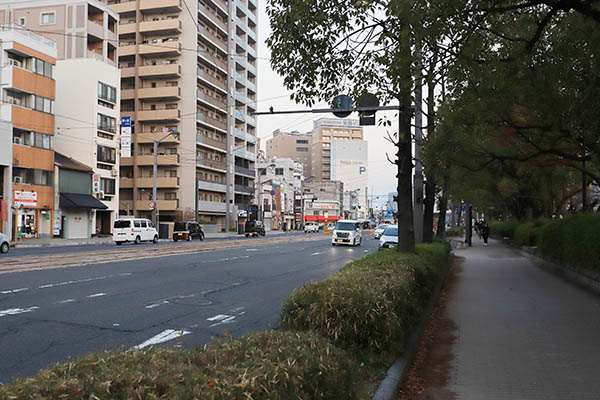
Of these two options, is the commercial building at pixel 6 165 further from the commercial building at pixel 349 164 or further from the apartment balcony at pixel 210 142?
the commercial building at pixel 349 164

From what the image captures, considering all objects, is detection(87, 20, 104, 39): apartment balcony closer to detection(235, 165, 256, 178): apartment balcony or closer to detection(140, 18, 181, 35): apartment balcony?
detection(140, 18, 181, 35): apartment balcony

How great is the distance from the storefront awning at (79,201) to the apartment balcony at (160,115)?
64.0 feet

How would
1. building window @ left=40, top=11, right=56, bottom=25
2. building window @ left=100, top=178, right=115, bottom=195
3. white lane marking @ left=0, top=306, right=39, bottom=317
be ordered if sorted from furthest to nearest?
building window @ left=40, top=11, right=56, bottom=25 < building window @ left=100, top=178, right=115, bottom=195 < white lane marking @ left=0, top=306, right=39, bottom=317

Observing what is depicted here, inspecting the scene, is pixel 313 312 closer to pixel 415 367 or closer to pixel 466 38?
pixel 415 367

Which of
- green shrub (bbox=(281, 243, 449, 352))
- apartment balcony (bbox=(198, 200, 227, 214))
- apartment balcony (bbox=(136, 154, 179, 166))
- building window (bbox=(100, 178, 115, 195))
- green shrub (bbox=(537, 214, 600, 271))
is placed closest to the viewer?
green shrub (bbox=(281, 243, 449, 352))

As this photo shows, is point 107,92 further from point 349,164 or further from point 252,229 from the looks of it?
point 349,164

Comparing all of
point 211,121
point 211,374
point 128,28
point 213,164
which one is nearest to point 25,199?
point 213,164

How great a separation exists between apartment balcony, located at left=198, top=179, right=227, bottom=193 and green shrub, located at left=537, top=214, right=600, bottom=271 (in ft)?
165

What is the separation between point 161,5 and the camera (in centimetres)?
6512

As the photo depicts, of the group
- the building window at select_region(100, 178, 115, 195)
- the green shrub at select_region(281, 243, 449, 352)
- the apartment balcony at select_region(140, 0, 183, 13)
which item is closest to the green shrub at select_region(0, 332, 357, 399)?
the green shrub at select_region(281, 243, 449, 352)

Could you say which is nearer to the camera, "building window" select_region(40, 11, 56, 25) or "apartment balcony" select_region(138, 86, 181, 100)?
"building window" select_region(40, 11, 56, 25)

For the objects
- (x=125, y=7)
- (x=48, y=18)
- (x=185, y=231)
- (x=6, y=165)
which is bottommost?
(x=185, y=231)

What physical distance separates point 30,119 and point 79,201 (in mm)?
7835

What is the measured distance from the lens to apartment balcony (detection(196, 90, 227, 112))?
66875mm
